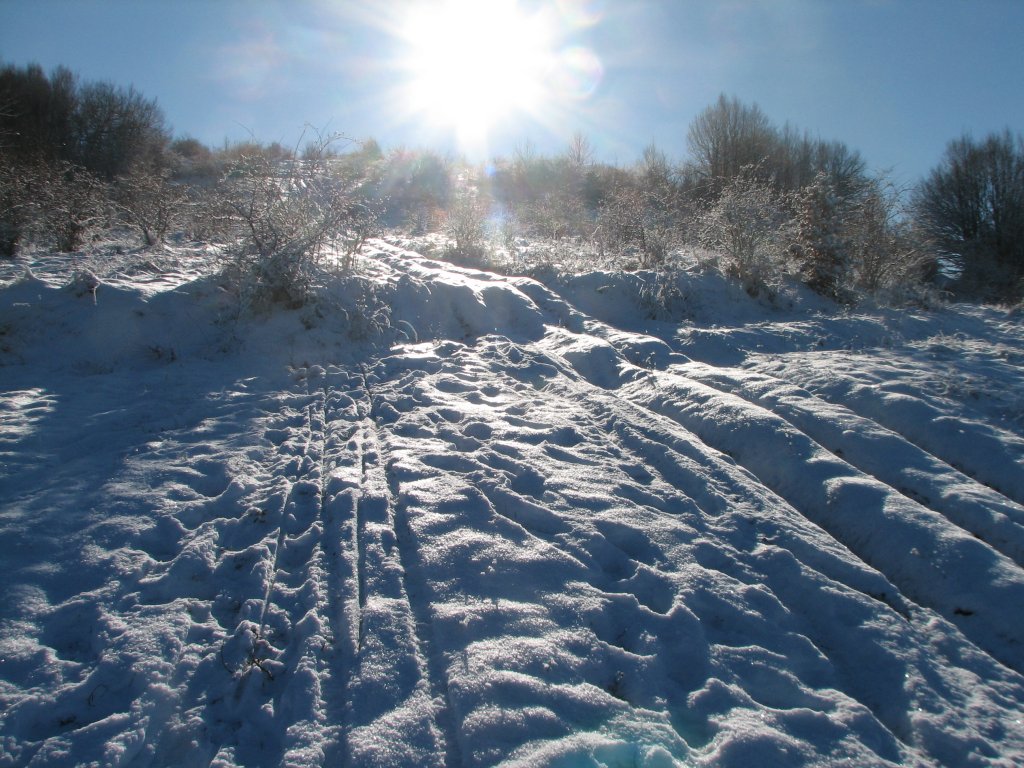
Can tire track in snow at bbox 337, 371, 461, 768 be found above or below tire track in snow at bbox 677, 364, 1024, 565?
below

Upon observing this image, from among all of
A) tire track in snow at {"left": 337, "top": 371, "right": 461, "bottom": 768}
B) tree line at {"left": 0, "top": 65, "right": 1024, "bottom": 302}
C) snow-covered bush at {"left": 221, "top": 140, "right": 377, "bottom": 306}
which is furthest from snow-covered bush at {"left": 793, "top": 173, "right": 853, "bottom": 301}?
tire track in snow at {"left": 337, "top": 371, "right": 461, "bottom": 768}

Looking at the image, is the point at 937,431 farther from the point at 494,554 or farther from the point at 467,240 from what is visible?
the point at 467,240

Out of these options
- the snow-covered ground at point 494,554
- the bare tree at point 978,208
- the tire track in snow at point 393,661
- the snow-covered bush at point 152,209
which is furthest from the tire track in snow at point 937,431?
the bare tree at point 978,208

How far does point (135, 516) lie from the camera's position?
2869mm

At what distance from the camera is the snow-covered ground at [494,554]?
190cm

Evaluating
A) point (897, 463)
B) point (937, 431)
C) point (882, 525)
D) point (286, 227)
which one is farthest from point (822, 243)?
point (286, 227)

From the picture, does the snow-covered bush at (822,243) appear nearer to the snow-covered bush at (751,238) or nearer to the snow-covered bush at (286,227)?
the snow-covered bush at (751,238)

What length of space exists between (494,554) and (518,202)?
15947 mm

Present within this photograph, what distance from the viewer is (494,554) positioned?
8.79 ft

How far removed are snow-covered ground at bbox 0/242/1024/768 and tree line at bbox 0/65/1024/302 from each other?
2.08 metres

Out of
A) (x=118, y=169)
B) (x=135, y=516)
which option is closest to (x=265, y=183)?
(x=135, y=516)

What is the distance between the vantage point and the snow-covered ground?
74.7 inches

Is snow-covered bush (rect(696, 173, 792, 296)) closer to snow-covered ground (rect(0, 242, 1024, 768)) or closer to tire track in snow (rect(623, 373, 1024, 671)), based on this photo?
snow-covered ground (rect(0, 242, 1024, 768))

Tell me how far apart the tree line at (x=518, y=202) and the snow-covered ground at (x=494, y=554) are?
2078mm
